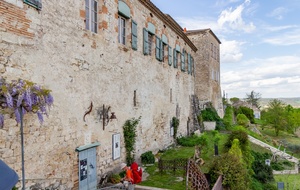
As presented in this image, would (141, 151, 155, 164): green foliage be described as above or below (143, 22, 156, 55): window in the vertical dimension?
below

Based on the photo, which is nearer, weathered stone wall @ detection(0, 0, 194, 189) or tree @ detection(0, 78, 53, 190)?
tree @ detection(0, 78, 53, 190)

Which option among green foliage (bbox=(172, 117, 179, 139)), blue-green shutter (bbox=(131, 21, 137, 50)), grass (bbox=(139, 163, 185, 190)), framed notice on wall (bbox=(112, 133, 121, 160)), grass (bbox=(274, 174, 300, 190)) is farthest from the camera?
green foliage (bbox=(172, 117, 179, 139))

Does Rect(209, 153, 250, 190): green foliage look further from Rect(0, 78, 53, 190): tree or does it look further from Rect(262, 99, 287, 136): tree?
Rect(262, 99, 287, 136): tree

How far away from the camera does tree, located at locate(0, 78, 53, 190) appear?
4.86 metres

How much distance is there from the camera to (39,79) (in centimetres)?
596

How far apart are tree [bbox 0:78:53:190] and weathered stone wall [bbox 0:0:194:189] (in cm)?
23

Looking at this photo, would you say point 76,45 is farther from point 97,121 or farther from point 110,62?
point 97,121

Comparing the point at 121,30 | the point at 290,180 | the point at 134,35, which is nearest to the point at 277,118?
the point at 290,180

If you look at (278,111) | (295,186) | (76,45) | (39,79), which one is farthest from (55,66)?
(278,111)

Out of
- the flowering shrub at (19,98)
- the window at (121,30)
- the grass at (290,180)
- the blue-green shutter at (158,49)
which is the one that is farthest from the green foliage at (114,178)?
the grass at (290,180)

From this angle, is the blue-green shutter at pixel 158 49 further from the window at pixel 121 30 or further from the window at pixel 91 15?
the window at pixel 91 15

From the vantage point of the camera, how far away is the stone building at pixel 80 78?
216 inches

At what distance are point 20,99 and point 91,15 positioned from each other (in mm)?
4127

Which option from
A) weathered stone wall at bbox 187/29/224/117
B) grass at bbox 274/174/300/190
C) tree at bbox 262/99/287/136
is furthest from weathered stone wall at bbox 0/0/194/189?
tree at bbox 262/99/287/136
